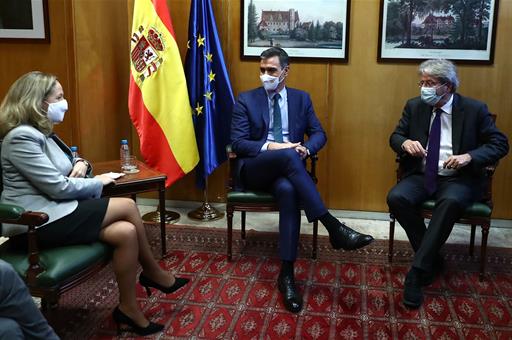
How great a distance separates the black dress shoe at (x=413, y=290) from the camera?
291cm

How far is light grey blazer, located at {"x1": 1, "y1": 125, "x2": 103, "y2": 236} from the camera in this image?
233cm

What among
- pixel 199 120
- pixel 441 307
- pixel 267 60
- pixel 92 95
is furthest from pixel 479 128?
pixel 92 95

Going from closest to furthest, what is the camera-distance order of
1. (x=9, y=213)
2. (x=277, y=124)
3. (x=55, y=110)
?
(x=9, y=213), (x=55, y=110), (x=277, y=124)

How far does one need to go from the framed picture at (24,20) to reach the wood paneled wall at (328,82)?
7 centimetres

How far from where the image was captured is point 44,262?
226 cm

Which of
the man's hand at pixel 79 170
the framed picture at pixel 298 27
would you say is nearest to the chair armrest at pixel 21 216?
the man's hand at pixel 79 170

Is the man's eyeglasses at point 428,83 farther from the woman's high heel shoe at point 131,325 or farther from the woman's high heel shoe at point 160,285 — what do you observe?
the woman's high heel shoe at point 131,325

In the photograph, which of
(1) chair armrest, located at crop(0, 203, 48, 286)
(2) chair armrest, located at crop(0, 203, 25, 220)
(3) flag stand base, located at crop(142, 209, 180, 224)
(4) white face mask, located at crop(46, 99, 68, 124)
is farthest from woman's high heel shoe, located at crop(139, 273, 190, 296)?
(3) flag stand base, located at crop(142, 209, 180, 224)

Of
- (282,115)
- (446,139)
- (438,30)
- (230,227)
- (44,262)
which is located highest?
(438,30)

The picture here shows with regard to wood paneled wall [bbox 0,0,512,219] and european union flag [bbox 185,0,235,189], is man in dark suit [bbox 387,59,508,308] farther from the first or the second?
european union flag [bbox 185,0,235,189]

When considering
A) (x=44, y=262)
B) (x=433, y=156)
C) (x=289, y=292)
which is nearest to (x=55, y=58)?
(x=44, y=262)

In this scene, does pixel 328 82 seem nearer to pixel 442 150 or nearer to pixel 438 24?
pixel 438 24

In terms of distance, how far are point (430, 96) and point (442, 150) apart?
1.10 ft

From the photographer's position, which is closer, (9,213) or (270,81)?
(9,213)
